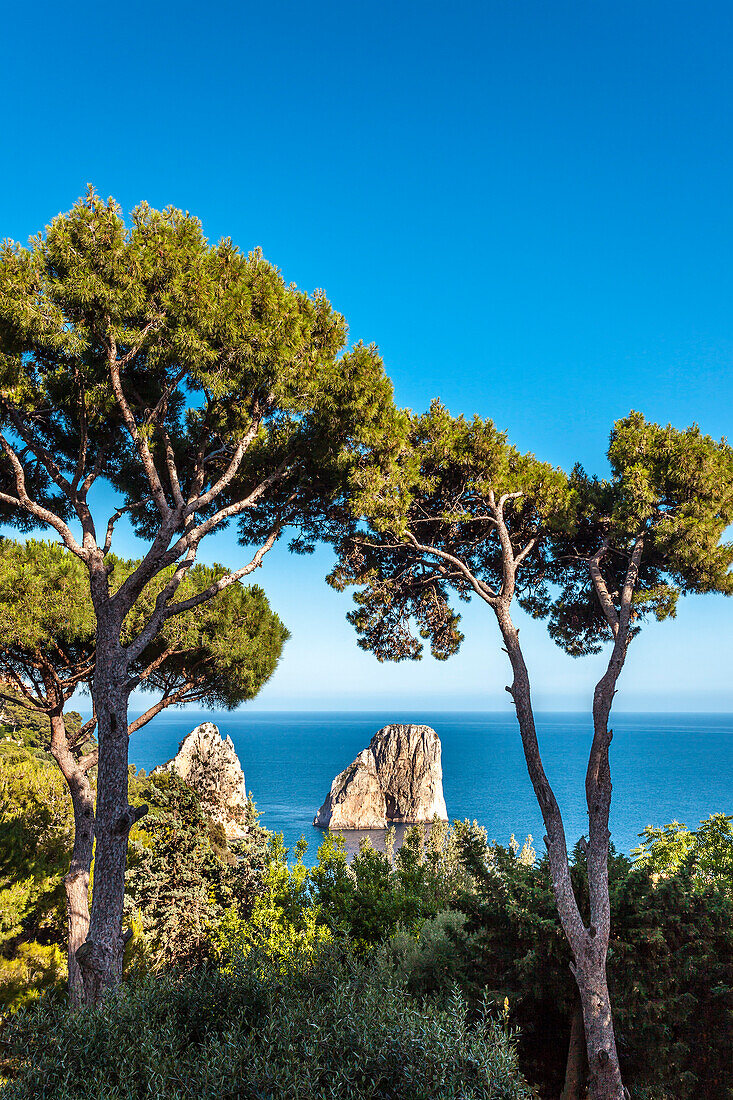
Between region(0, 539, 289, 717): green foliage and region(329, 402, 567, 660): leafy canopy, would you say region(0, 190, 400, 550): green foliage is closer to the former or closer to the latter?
region(329, 402, 567, 660): leafy canopy

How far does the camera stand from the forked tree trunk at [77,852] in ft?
24.5

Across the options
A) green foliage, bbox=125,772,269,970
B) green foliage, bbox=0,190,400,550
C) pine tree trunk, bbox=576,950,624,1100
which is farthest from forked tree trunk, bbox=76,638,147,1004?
green foliage, bbox=125,772,269,970

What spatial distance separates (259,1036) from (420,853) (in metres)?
8.94

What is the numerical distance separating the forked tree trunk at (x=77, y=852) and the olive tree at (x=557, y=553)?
14.9ft

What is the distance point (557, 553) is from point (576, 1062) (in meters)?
6.21

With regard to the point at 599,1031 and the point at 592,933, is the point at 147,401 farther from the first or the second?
the point at 599,1031

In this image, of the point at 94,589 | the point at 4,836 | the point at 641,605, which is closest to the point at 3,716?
the point at 4,836

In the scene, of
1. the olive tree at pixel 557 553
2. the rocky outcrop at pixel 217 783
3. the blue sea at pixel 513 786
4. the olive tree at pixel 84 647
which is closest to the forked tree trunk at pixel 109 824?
the olive tree at pixel 84 647

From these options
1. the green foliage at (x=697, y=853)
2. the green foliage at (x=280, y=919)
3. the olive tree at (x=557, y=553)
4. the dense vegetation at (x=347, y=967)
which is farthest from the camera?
the green foliage at (x=280, y=919)

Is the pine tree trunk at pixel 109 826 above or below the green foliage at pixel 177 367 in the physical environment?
below

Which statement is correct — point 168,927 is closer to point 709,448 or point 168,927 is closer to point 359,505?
point 359,505

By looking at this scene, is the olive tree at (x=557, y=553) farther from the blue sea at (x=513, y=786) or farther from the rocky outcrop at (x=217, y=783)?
the blue sea at (x=513, y=786)

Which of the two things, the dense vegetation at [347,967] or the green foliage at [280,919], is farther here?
the green foliage at [280,919]

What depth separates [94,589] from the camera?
245 inches
